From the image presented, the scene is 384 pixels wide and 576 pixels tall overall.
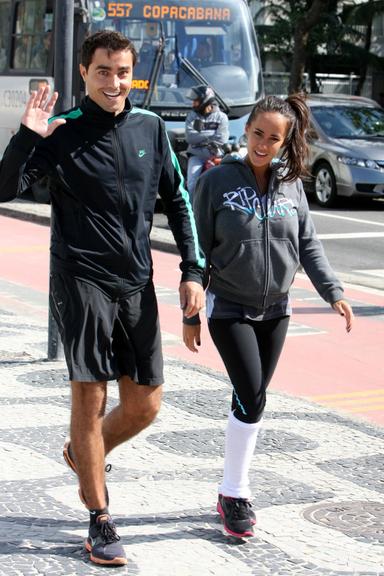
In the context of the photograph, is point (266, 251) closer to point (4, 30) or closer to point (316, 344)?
point (316, 344)

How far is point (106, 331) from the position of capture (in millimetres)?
4699

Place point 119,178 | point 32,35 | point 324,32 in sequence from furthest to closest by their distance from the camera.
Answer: point 324,32, point 32,35, point 119,178

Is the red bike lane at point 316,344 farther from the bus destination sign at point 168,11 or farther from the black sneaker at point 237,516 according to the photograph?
the bus destination sign at point 168,11

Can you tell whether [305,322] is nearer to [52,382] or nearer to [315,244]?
[52,382]

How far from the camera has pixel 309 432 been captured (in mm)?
6645

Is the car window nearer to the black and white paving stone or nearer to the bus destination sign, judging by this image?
the bus destination sign

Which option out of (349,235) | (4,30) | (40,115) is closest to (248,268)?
(40,115)

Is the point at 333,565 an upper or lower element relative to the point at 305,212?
lower

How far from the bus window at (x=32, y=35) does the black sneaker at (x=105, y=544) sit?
53.3ft

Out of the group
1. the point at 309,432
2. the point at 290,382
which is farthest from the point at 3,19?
the point at 309,432

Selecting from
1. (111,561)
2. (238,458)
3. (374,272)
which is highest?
(238,458)

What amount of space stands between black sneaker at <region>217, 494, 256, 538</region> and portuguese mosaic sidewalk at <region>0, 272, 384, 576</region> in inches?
2.2

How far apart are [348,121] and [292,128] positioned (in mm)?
16658

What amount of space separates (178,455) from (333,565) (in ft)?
5.16
